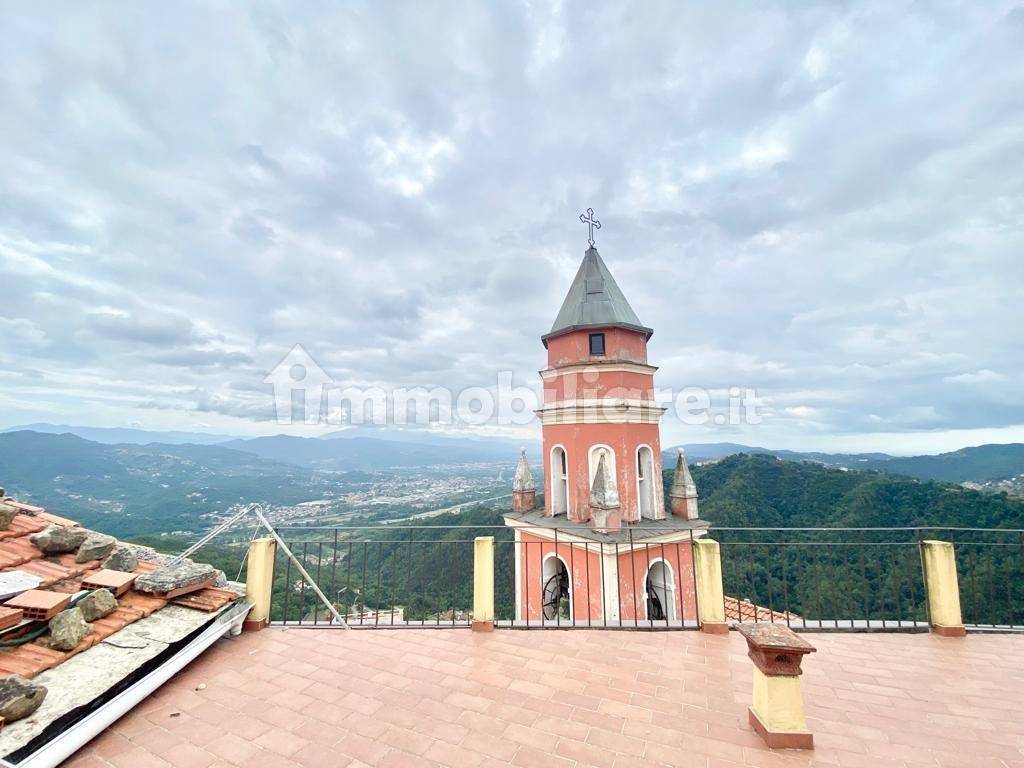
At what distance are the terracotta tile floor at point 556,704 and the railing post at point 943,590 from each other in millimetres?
170

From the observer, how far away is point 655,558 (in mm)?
11102

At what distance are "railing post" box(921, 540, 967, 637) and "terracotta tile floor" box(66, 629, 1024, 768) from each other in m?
0.17

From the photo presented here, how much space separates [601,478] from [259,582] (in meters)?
7.87

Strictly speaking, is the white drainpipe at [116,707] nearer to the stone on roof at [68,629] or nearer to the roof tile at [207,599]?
the roof tile at [207,599]

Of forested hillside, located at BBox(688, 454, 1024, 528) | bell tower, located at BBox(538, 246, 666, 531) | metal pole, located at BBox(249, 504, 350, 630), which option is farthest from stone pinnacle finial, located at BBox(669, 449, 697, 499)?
forested hillside, located at BBox(688, 454, 1024, 528)

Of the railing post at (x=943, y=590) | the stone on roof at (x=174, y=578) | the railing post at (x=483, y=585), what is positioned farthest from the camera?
the railing post at (x=483, y=585)

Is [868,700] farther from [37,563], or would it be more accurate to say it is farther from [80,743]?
[37,563]

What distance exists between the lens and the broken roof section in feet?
9.45

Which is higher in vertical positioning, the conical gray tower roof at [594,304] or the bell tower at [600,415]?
the conical gray tower roof at [594,304]

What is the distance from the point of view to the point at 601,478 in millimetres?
10930

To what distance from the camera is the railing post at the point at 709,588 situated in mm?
5109

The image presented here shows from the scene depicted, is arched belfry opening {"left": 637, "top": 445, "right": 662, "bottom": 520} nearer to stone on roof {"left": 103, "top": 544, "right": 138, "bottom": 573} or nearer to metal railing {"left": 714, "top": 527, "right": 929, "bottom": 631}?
metal railing {"left": 714, "top": 527, "right": 929, "bottom": 631}

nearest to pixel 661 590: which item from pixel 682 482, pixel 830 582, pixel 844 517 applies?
pixel 682 482

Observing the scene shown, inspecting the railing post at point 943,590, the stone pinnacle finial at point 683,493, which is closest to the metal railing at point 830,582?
the railing post at point 943,590
